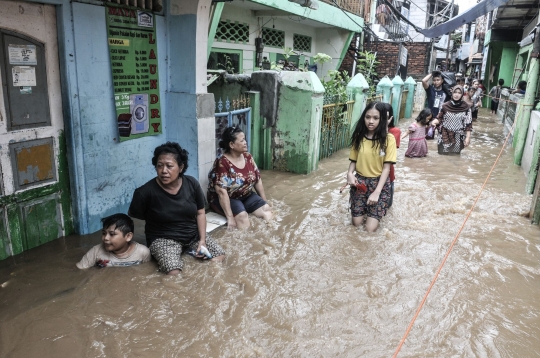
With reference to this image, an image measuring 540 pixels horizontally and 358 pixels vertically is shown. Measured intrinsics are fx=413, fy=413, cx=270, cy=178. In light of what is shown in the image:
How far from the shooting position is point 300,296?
3461 mm

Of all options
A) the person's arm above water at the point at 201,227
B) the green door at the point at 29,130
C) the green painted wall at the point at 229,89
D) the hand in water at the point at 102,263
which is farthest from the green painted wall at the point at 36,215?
the green painted wall at the point at 229,89

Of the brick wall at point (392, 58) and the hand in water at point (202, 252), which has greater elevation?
the brick wall at point (392, 58)

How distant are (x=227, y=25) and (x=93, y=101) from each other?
7.58 metres

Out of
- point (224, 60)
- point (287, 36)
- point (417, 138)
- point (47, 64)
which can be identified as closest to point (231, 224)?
point (47, 64)

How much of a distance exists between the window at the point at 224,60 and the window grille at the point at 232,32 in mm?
315

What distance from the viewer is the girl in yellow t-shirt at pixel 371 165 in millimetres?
4504

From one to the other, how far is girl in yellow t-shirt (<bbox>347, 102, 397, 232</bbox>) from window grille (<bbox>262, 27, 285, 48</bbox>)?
8.89 meters

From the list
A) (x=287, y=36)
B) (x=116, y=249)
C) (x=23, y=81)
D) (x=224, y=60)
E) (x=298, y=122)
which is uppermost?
(x=287, y=36)

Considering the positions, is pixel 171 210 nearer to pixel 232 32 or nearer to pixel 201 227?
pixel 201 227

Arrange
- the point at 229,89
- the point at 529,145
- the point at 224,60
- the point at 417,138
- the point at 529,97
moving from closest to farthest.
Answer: the point at 229,89, the point at 529,145, the point at 529,97, the point at 417,138, the point at 224,60

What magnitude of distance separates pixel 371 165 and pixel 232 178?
159cm

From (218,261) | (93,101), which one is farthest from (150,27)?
(218,261)

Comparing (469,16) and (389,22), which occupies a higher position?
(389,22)

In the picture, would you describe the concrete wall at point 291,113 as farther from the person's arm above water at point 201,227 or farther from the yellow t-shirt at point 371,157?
the person's arm above water at point 201,227
